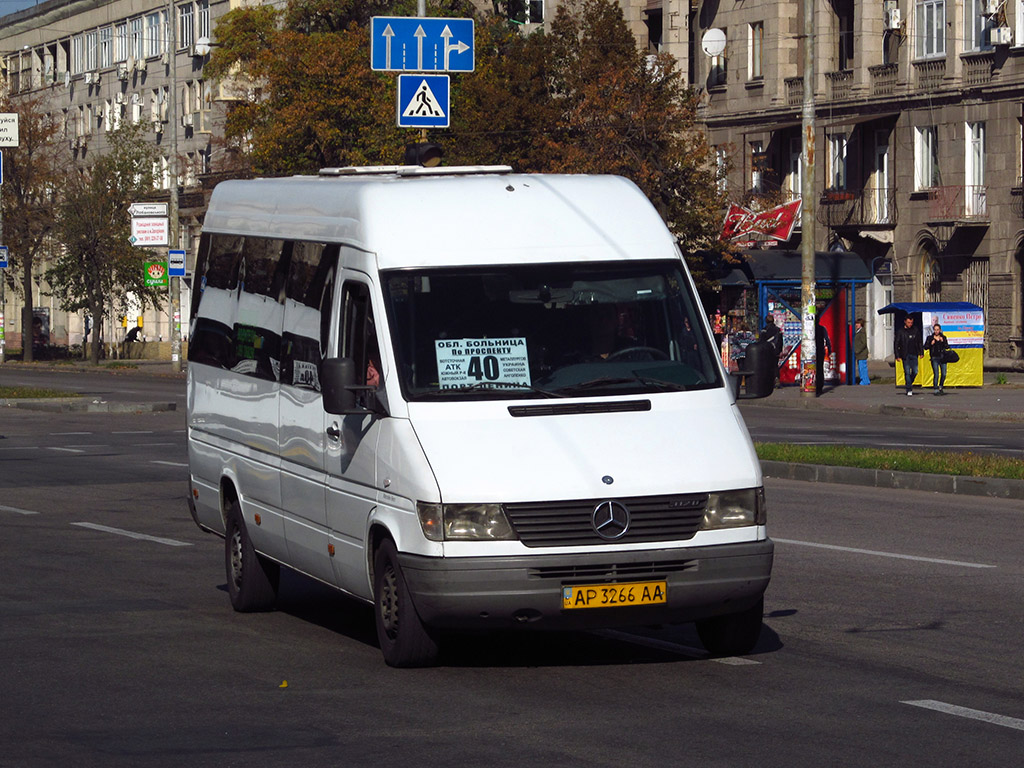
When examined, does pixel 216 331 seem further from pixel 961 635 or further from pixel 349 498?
pixel 961 635

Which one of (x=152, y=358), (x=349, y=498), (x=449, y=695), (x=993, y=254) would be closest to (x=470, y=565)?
(x=449, y=695)

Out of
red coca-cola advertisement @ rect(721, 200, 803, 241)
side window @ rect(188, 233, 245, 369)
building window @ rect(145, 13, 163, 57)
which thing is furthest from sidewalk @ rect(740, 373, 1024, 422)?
building window @ rect(145, 13, 163, 57)

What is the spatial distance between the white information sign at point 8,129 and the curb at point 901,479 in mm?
28494

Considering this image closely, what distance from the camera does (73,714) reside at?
7723mm

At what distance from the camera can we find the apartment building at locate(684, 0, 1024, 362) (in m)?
47.4

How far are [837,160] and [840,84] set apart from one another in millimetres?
2134

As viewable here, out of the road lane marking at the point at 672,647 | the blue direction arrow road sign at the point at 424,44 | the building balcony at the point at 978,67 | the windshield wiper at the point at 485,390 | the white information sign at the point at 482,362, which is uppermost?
the building balcony at the point at 978,67

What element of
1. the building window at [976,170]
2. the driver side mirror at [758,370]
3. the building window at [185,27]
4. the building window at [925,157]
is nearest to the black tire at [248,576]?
the driver side mirror at [758,370]

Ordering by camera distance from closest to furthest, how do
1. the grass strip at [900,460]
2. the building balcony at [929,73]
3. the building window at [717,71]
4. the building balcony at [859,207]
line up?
the grass strip at [900,460] < the building balcony at [929,73] < the building balcony at [859,207] < the building window at [717,71]

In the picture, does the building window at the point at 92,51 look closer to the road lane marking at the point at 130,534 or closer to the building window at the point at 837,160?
the building window at the point at 837,160

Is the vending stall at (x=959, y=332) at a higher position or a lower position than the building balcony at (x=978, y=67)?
lower

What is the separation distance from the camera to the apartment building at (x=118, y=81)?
79.8m

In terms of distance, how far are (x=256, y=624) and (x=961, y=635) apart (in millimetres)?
3779

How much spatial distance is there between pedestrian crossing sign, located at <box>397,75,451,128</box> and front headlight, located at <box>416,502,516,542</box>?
49.2 ft
